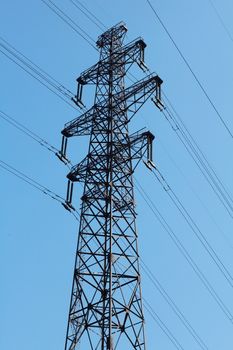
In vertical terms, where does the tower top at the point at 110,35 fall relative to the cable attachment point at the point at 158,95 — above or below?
above

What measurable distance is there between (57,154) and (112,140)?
313 centimetres

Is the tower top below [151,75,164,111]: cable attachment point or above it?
above

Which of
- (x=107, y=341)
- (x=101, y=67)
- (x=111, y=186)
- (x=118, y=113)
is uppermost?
(x=101, y=67)

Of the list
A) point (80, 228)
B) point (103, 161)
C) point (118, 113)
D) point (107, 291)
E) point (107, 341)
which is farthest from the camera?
point (118, 113)

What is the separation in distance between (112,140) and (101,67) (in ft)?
16.6

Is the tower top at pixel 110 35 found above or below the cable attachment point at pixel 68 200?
above

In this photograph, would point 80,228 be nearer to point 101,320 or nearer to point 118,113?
point 101,320

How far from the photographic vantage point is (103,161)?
931 inches

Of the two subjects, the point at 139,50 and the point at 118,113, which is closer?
the point at 118,113

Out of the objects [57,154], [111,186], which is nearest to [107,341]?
[111,186]

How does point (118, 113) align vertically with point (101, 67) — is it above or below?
below

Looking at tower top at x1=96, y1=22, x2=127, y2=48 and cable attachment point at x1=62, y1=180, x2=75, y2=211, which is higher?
tower top at x1=96, y1=22, x2=127, y2=48

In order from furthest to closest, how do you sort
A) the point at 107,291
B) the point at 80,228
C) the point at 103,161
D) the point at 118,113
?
the point at 118,113 < the point at 103,161 < the point at 80,228 < the point at 107,291

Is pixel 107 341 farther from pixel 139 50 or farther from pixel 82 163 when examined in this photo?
pixel 139 50
